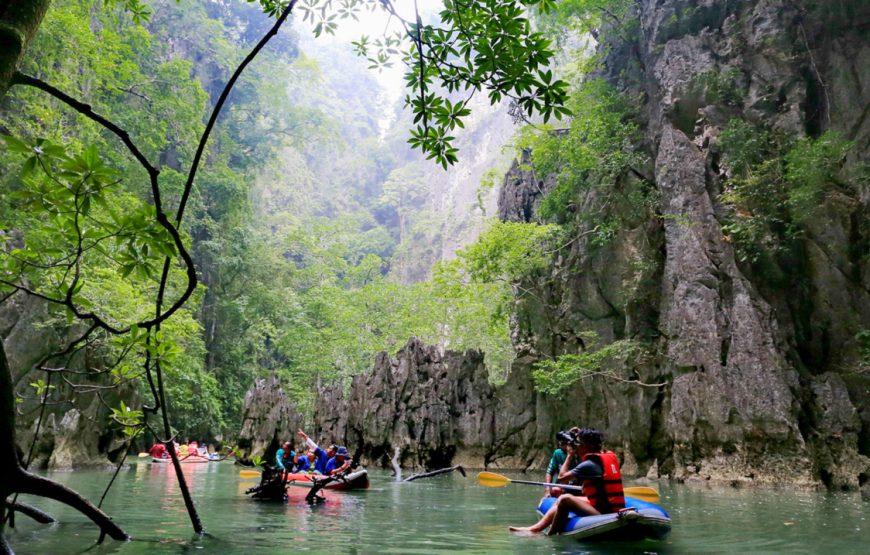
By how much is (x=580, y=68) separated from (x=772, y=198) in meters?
10.3

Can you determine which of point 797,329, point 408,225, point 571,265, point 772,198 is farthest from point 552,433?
point 408,225

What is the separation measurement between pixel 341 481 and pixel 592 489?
23.8ft

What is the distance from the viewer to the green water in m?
6.38

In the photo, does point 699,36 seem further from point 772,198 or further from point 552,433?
point 552,433

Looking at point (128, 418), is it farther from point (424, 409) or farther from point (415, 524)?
point (424, 409)

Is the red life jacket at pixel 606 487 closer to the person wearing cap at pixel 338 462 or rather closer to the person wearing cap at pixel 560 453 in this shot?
the person wearing cap at pixel 560 453

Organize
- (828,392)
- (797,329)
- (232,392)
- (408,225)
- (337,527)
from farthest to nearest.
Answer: (408,225) → (232,392) → (797,329) → (828,392) → (337,527)

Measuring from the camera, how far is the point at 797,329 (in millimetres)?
15664

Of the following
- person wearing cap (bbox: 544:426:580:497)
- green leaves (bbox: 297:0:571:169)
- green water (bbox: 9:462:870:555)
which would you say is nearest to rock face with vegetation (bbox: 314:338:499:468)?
green water (bbox: 9:462:870:555)

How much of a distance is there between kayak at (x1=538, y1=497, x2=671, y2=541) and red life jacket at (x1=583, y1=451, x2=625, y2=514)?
0.25 metres

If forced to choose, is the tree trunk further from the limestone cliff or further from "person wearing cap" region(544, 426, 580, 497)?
the limestone cliff

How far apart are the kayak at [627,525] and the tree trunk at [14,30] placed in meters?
6.58

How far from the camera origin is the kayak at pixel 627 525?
258 inches

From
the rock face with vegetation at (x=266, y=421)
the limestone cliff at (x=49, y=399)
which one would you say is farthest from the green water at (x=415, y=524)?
the rock face with vegetation at (x=266, y=421)
